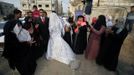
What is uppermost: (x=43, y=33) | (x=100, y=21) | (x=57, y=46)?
(x=100, y=21)

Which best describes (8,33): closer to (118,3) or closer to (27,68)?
(27,68)

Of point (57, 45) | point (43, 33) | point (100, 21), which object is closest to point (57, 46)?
point (57, 45)

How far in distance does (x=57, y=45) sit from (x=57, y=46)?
29 millimetres

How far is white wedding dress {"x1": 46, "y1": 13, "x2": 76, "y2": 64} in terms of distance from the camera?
244 inches

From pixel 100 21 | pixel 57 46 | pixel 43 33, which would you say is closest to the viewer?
pixel 100 21

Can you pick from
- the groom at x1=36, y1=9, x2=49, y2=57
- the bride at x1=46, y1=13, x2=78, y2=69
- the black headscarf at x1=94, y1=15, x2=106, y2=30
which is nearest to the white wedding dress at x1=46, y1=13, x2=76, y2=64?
the bride at x1=46, y1=13, x2=78, y2=69

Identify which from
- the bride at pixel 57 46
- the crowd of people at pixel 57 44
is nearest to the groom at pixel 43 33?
the crowd of people at pixel 57 44

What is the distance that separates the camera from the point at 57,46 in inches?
245

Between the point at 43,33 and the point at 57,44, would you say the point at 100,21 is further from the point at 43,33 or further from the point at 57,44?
the point at 43,33

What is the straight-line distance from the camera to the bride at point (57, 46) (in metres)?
6.18

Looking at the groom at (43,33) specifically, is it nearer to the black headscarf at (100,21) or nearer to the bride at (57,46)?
the bride at (57,46)

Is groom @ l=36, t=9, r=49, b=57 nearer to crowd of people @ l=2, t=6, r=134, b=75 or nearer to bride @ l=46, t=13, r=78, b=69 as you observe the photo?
crowd of people @ l=2, t=6, r=134, b=75

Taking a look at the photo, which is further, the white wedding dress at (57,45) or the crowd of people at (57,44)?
the white wedding dress at (57,45)

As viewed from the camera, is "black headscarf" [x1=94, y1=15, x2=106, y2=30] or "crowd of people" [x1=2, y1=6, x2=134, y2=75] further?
"black headscarf" [x1=94, y1=15, x2=106, y2=30]
